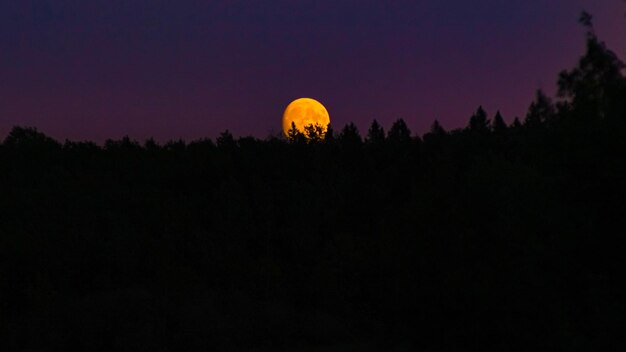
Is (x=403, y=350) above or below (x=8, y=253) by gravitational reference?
below

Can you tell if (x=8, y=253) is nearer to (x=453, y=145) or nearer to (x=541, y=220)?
(x=541, y=220)

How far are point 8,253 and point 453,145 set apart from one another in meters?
23.7

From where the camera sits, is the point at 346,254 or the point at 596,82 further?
the point at 346,254

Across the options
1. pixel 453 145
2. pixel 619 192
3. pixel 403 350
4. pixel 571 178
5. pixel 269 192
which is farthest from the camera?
pixel 453 145

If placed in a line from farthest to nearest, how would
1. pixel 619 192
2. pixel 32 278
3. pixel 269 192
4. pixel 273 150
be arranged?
pixel 273 150 < pixel 269 192 < pixel 32 278 < pixel 619 192

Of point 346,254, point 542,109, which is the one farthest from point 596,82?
point 346,254

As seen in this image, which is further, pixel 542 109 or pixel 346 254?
pixel 346 254

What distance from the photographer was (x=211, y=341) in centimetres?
1420

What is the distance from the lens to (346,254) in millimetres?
18922

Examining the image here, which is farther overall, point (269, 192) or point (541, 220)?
point (269, 192)

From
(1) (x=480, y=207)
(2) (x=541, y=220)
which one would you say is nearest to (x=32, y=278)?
(1) (x=480, y=207)

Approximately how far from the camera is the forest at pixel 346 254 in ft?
33.8

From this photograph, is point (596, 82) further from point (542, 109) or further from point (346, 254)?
point (346, 254)

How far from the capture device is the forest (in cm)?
1031
